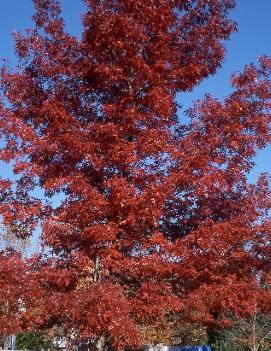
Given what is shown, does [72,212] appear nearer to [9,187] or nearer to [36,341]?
[9,187]

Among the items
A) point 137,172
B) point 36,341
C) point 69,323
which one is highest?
point 36,341

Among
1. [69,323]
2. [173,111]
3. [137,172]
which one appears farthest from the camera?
[173,111]

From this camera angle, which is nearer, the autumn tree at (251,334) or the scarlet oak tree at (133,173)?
the scarlet oak tree at (133,173)

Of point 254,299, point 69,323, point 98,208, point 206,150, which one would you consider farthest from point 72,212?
point 254,299

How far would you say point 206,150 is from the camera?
8211 millimetres

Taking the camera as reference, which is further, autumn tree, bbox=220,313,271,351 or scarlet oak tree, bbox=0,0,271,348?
autumn tree, bbox=220,313,271,351

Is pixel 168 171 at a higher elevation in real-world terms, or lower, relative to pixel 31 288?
higher

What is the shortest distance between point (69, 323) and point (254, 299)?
102 inches

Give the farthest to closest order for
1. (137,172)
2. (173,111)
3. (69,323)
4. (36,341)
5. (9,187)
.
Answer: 1. (36,341)
2. (173,111)
3. (9,187)
4. (137,172)
5. (69,323)

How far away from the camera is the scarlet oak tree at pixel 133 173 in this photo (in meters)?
7.70

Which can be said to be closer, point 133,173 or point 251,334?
point 133,173

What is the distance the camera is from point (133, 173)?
8086 mm

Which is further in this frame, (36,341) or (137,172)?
(36,341)

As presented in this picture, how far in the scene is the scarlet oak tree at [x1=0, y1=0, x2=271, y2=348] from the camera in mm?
7695
